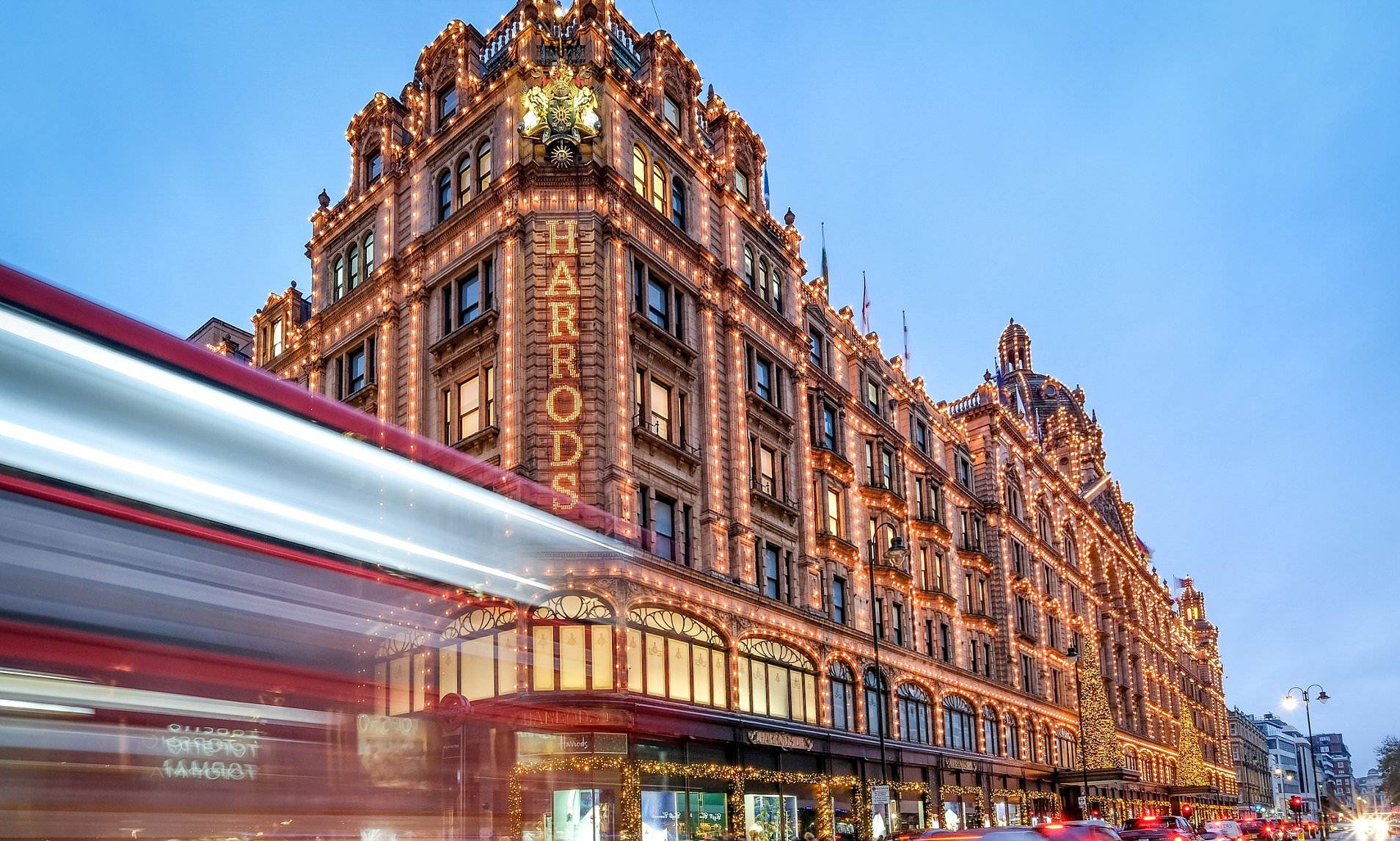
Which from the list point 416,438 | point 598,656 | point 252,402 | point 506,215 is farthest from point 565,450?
point 252,402

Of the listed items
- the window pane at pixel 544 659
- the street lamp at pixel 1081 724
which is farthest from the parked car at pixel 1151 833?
the street lamp at pixel 1081 724

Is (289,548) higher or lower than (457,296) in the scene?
lower

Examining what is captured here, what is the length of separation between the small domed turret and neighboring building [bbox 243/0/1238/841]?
66.3 meters

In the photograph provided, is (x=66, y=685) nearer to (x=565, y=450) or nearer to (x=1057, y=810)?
(x=565, y=450)

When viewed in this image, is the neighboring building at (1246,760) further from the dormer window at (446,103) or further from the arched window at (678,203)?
the dormer window at (446,103)

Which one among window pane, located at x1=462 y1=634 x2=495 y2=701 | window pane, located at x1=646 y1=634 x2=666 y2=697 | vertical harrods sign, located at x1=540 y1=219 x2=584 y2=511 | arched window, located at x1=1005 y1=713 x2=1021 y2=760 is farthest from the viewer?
arched window, located at x1=1005 y1=713 x2=1021 y2=760

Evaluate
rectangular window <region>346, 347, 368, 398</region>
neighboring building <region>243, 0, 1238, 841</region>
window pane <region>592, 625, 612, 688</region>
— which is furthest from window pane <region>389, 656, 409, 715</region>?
rectangular window <region>346, 347, 368, 398</region>

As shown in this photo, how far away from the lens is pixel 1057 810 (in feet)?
228

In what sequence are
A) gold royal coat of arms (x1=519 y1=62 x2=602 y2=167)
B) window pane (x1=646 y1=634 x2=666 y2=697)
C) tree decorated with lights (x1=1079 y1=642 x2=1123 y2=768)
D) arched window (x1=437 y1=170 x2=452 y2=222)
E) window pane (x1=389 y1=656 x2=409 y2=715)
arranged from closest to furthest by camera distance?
window pane (x1=389 y1=656 x2=409 y2=715)
window pane (x1=646 y1=634 x2=666 y2=697)
gold royal coat of arms (x1=519 y1=62 x2=602 y2=167)
arched window (x1=437 y1=170 x2=452 y2=222)
tree decorated with lights (x1=1079 y1=642 x2=1123 y2=768)

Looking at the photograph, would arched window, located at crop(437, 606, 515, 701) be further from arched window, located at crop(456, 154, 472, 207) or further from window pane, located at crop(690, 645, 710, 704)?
arched window, located at crop(456, 154, 472, 207)

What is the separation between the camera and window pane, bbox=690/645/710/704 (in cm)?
3434

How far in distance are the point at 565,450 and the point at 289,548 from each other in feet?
73.6

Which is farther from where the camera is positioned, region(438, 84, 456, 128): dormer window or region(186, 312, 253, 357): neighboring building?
region(186, 312, 253, 357): neighboring building

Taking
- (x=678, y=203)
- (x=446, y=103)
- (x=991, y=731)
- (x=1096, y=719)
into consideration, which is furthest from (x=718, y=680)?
(x=1096, y=719)
